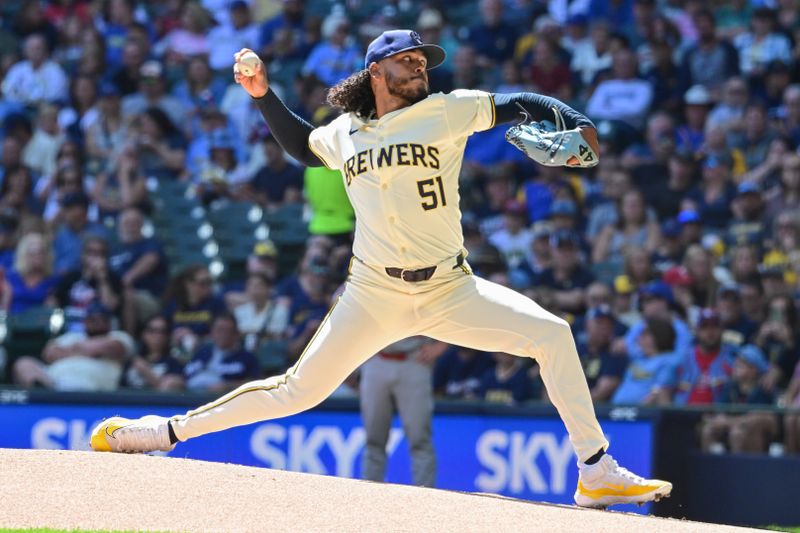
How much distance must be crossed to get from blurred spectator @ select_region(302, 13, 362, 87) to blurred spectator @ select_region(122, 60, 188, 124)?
56.1 inches

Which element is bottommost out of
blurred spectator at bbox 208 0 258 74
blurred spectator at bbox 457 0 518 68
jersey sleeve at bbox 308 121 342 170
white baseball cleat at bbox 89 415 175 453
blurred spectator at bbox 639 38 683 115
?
white baseball cleat at bbox 89 415 175 453

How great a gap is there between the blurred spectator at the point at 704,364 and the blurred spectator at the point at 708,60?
3.52 meters

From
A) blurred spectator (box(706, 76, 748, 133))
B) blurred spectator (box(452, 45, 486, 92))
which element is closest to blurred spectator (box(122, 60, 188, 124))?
blurred spectator (box(452, 45, 486, 92))

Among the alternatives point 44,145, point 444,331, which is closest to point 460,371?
point 444,331

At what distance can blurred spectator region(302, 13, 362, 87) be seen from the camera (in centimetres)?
1391

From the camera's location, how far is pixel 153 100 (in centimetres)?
1460

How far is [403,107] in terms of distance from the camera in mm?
5891

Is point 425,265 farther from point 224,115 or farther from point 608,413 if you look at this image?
point 224,115

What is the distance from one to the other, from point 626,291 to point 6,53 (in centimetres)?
915

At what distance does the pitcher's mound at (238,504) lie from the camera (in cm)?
522

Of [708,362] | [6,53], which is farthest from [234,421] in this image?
[6,53]

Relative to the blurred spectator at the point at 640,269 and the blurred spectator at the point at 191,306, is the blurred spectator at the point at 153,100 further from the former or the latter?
the blurred spectator at the point at 640,269

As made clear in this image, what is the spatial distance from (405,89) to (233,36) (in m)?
9.84

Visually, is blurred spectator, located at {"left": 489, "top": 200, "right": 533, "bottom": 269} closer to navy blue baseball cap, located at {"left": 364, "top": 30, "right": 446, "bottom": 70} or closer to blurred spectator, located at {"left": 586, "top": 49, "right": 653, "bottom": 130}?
blurred spectator, located at {"left": 586, "top": 49, "right": 653, "bottom": 130}
